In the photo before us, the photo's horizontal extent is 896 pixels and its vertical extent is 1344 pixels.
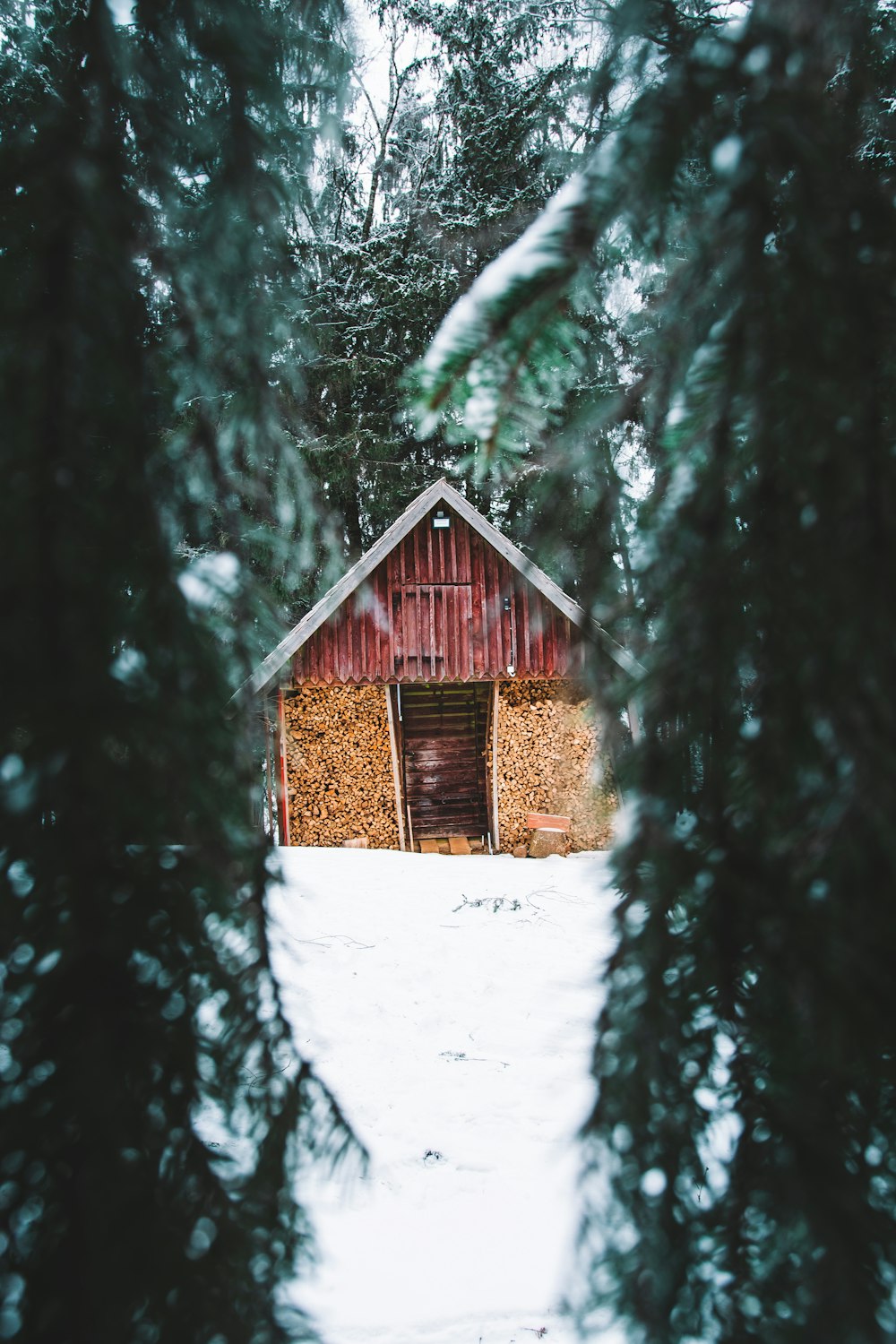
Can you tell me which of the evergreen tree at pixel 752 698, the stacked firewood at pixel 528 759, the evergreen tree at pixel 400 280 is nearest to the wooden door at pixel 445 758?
the stacked firewood at pixel 528 759

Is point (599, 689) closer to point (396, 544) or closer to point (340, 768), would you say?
point (396, 544)

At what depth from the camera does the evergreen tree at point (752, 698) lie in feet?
1.82

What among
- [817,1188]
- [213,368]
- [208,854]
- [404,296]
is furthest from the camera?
[404,296]

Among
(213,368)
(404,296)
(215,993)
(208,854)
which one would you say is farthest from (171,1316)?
(404,296)

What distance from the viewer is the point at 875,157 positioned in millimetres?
1042

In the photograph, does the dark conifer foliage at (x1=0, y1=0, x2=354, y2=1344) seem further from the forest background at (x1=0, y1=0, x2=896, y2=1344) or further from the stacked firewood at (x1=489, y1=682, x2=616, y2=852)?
the stacked firewood at (x1=489, y1=682, x2=616, y2=852)

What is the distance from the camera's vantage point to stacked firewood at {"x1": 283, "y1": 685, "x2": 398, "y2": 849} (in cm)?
964

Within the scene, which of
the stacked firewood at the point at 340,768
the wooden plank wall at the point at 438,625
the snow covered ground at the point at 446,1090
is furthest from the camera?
the stacked firewood at the point at 340,768

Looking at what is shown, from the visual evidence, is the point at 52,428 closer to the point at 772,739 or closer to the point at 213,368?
the point at 213,368

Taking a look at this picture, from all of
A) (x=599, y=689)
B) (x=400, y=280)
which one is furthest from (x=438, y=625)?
(x=599, y=689)

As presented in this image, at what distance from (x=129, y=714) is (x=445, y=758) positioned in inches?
385

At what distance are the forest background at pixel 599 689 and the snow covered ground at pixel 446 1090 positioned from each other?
0.11 m

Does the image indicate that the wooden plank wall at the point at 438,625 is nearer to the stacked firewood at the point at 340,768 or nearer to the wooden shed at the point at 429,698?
the wooden shed at the point at 429,698

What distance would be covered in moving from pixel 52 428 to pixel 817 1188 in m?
0.96
